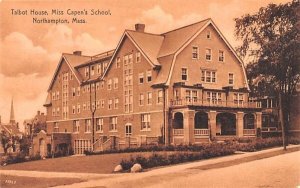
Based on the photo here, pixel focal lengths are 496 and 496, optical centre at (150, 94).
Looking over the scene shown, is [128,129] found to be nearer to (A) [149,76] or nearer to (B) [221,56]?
(A) [149,76]

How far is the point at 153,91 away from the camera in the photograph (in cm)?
2628

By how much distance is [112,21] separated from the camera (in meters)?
17.1

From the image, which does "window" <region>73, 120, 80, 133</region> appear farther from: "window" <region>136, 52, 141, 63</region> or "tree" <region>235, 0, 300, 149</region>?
"tree" <region>235, 0, 300, 149</region>

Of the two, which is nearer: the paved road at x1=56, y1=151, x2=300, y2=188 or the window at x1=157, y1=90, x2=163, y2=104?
the paved road at x1=56, y1=151, x2=300, y2=188

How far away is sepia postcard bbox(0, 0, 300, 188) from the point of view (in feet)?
54.4

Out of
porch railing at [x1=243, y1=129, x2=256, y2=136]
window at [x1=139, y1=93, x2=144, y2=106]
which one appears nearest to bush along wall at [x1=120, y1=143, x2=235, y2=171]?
porch railing at [x1=243, y1=129, x2=256, y2=136]

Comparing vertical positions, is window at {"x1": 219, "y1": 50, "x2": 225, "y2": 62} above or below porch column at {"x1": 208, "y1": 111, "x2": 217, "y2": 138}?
above

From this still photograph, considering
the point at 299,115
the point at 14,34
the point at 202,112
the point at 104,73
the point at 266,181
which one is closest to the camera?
the point at 266,181

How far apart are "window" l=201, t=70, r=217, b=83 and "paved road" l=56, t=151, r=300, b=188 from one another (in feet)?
33.7

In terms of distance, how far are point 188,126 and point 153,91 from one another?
10.1 ft

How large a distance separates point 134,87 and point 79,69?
15.5 ft

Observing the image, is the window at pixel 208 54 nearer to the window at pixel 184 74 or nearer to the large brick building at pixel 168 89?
the large brick building at pixel 168 89

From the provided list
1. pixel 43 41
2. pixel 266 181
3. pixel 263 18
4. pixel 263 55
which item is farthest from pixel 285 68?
pixel 43 41

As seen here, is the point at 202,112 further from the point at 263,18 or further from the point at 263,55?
the point at 263,18
